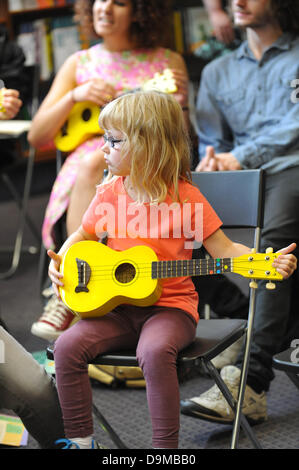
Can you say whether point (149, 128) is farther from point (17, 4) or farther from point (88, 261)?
point (17, 4)

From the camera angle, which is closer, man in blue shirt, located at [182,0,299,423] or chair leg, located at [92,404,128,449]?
chair leg, located at [92,404,128,449]

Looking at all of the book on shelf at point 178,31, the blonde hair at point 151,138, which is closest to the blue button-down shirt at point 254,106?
the blonde hair at point 151,138

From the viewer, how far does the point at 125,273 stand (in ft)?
4.41

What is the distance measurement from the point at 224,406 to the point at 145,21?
121 cm

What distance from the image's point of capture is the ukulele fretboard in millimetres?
1274

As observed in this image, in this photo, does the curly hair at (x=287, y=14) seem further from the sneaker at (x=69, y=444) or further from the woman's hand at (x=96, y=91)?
the sneaker at (x=69, y=444)

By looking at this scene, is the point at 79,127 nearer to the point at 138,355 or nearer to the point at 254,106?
the point at 254,106

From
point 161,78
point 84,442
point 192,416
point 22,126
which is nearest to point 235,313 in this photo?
point 192,416

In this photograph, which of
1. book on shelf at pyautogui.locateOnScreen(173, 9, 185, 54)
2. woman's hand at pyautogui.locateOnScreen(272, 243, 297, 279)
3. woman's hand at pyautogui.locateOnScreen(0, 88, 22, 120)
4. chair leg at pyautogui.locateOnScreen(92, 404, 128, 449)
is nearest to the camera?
woman's hand at pyautogui.locateOnScreen(272, 243, 297, 279)

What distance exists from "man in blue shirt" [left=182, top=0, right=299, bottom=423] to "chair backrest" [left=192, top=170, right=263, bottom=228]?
0.85 feet

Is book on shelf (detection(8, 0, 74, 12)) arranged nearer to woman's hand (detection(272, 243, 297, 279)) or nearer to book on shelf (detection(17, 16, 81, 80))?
book on shelf (detection(17, 16, 81, 80))

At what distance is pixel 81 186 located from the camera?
84.5 inches

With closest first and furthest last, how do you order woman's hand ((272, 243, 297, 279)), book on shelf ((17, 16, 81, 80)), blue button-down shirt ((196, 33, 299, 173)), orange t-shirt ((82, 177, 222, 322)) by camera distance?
1. woman's hand ((272, 243, 297, 279))
2. orange t-shirt ((82, 177, 222, 322))
3. blue button-down shirt ((196, 33, 299, 173))
4. book on shelf ((17, 16, 81, 80))

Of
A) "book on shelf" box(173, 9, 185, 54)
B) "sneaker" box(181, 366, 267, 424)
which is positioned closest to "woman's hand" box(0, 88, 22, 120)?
"sneaker" box(181, 366, 267, 424)
